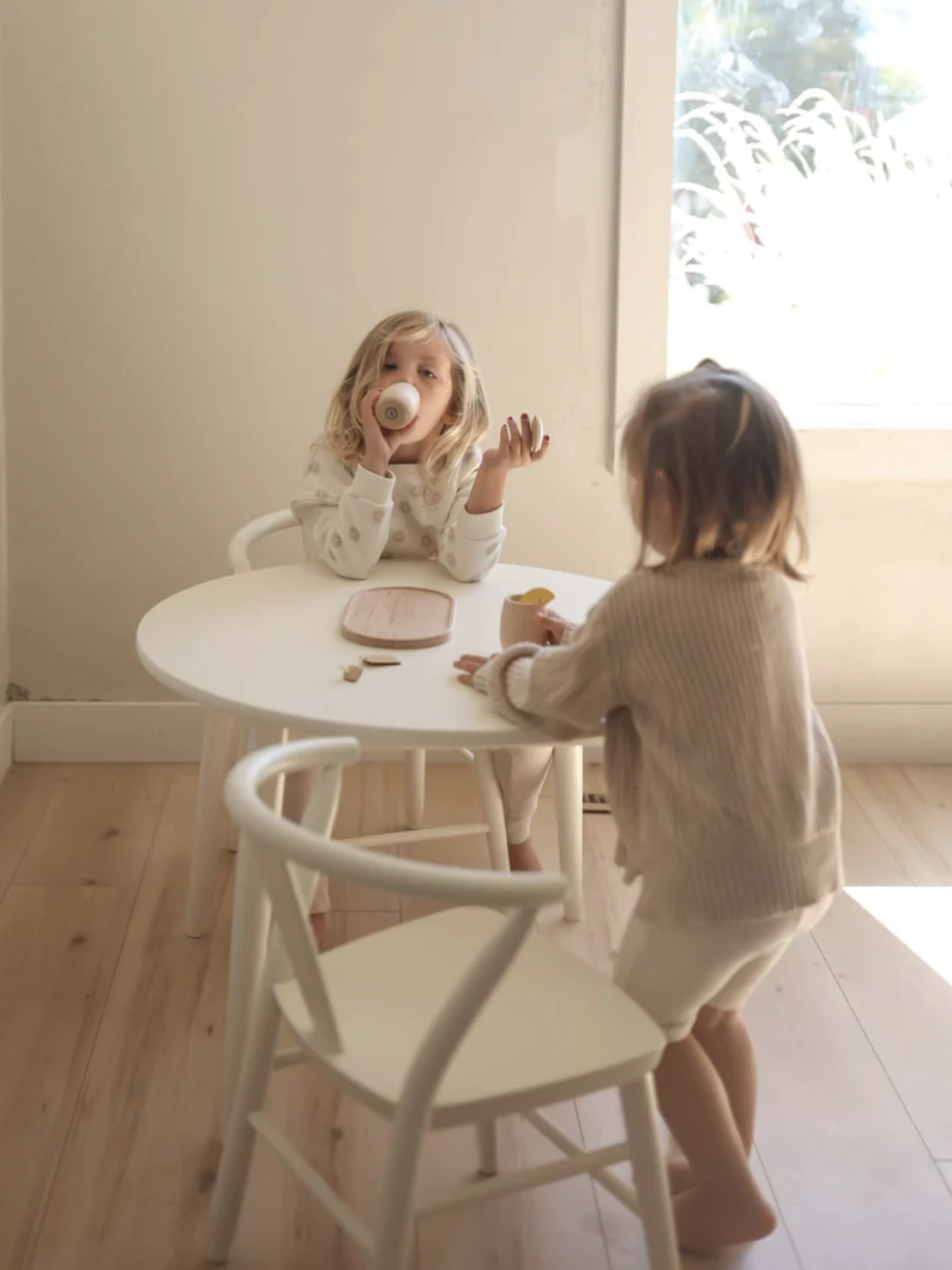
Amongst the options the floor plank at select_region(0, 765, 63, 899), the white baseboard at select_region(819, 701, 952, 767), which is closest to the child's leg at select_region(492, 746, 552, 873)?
the floor plank at select_region(0, 765, 63, 899)

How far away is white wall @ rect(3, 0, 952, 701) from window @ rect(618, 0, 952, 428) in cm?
15

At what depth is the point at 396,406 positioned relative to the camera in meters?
2.01

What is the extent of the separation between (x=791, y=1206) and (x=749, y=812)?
602mm

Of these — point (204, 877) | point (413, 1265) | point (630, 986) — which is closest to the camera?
point (630, 986)

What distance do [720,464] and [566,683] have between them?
263 mm

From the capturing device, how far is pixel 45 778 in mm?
2914

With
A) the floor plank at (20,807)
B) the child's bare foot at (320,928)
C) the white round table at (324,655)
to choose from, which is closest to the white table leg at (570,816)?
the white round table at (324,655)

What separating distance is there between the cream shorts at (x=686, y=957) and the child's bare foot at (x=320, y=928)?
0.85 m

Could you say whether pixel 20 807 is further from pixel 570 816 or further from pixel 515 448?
pixel 515 448

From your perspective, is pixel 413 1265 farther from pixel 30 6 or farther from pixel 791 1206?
pixel 30 6

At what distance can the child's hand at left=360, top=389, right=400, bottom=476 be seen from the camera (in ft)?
6.81

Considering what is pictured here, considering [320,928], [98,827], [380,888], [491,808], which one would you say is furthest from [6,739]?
[380,888]

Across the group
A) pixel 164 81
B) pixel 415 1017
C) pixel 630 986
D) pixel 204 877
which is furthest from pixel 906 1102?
pixel 164 81

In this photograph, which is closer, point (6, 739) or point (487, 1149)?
point (487, 1149)
